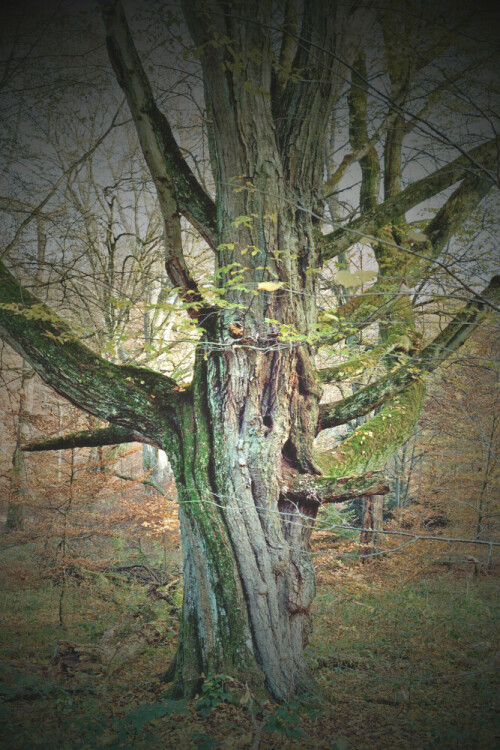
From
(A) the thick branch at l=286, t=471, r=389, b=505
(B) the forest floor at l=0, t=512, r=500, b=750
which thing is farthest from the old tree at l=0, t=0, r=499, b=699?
(B) the forest floor at l=0, t=512, r=500, b=750

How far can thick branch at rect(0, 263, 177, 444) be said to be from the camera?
4031 mm

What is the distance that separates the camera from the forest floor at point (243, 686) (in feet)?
10.2

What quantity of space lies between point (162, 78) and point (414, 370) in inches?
196

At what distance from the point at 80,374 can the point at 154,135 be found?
247cm

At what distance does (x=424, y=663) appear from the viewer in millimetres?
5082

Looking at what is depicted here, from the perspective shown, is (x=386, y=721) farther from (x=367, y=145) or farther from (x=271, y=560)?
(x=367, y=145)

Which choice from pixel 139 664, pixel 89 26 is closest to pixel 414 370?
pixel 139 664

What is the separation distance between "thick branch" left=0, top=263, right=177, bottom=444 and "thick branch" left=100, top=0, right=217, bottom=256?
1.66 meters

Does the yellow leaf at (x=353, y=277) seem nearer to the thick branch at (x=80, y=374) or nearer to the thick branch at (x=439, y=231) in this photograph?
the thick branch at (x=439, y=231)

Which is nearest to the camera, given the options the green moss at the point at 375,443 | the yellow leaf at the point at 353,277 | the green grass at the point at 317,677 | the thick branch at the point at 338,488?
the yellow leaf at the point at 353,277

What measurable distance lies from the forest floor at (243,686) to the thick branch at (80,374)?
226 cm

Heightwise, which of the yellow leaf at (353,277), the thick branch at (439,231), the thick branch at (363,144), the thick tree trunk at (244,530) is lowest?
the thick tree trunk at (244,530)

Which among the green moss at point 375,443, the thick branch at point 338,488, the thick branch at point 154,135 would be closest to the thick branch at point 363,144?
the thick branch at point 154,135

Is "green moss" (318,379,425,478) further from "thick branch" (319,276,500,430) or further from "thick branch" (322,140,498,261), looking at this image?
"thick branch" (322,140,498,261)
